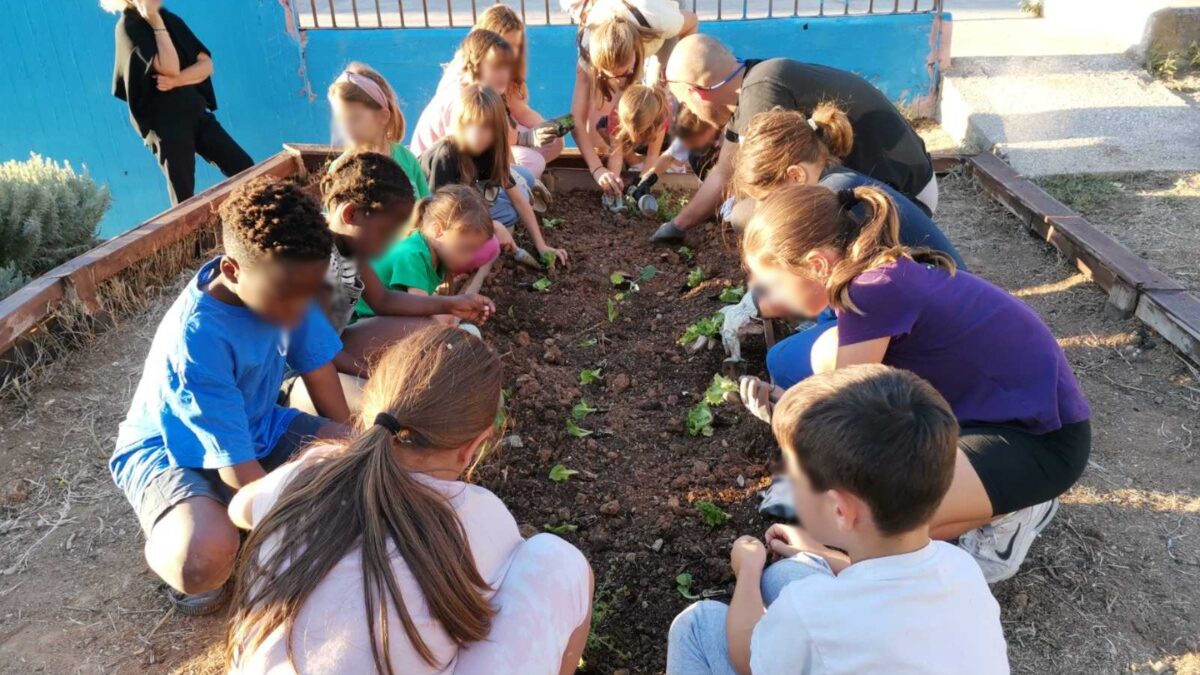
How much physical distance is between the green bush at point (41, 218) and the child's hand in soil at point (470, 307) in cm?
225

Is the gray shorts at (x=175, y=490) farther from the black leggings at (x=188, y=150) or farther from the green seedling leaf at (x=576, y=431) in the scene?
the black leggings at (x=188, y=150)

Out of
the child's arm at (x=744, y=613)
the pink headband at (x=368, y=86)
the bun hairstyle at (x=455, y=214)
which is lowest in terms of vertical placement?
the child's arm at (x=744, y=613)

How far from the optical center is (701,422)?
314cm

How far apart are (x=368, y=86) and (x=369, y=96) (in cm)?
6

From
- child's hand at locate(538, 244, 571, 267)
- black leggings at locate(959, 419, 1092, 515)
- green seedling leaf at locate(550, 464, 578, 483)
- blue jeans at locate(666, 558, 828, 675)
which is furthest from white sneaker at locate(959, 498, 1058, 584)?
child's hand at locate(538, 244, 571, 267)

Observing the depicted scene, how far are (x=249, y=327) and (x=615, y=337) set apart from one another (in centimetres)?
196

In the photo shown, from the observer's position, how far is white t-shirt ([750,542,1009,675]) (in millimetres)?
1428

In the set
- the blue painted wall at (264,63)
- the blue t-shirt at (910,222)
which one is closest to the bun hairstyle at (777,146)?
the blue t-shirt at (910,222)

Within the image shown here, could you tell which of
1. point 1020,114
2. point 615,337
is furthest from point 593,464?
point 1020,114

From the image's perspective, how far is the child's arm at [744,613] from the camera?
72.3 inches

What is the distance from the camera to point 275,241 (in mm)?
2055

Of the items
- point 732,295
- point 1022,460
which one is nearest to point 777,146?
point 732,295

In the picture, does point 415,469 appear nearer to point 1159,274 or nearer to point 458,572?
point 458,572

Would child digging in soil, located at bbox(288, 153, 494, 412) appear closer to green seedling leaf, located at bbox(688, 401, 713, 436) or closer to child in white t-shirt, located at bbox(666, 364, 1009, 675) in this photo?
green seedling leaf, located at bbox(688, 401, 713, 436)
